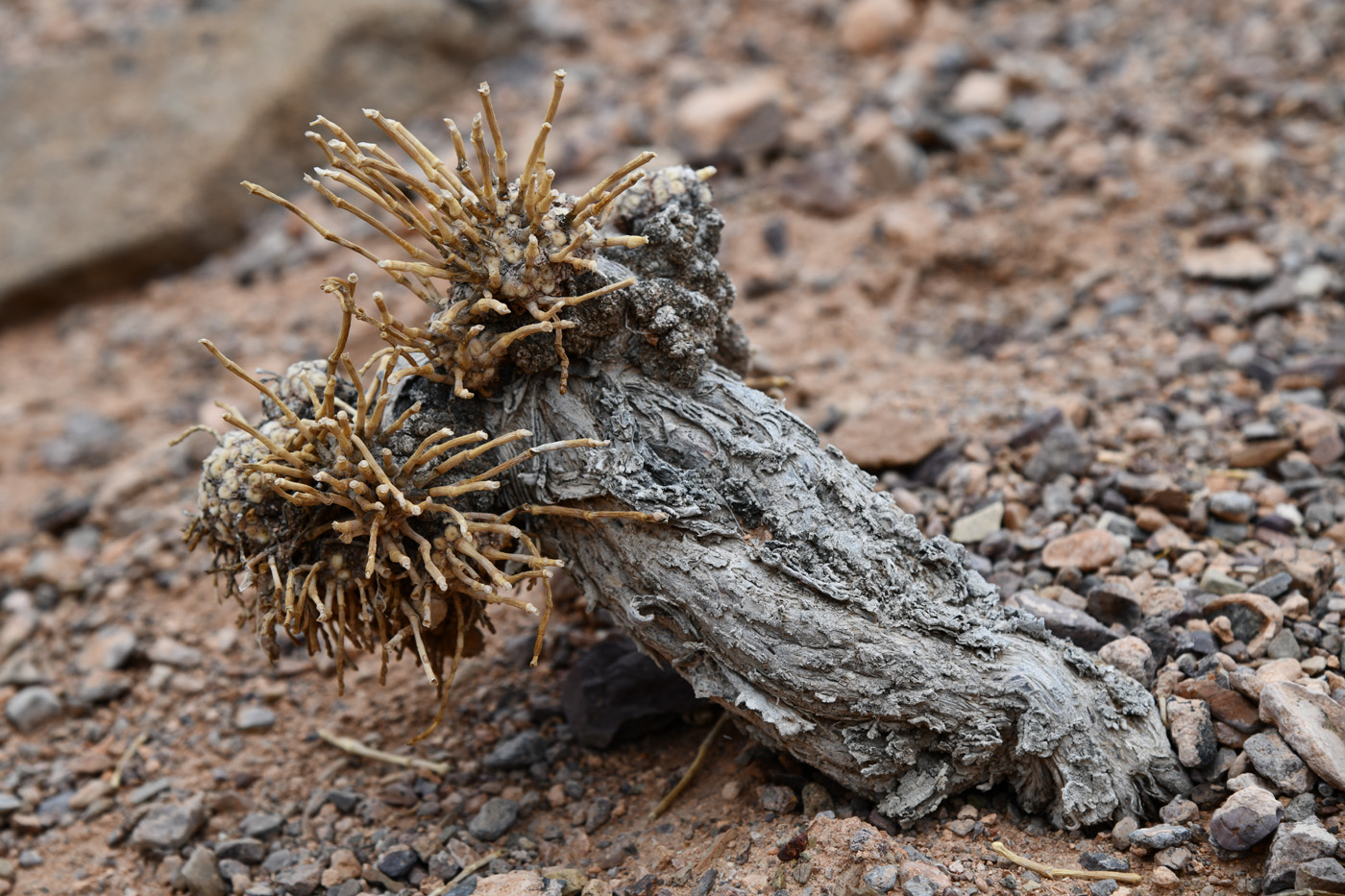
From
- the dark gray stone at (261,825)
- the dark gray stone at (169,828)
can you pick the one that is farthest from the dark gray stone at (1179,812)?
the dark gray stone at (169,828)

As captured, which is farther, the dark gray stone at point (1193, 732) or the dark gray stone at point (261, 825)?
the dark gray stone at point (261, 825)

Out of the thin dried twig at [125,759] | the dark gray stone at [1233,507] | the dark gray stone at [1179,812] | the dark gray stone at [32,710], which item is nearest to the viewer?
the dark gray stone at [1179,812]

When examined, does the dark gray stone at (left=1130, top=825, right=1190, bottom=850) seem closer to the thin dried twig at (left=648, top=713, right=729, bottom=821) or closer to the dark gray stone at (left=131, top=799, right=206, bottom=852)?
the thin dried twig at (left=648, top=713, right=729, bottom=821)

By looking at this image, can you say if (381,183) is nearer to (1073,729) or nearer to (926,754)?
(926,754)

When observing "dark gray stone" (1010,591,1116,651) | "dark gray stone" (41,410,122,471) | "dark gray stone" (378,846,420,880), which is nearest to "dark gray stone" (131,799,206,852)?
"dark gray stone" (378,846,420,880)

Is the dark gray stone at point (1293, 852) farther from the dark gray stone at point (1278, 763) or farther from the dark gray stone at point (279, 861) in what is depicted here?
the dark gray stone at point (279, 861)

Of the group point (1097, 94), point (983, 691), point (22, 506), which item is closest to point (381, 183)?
point (983, 691)
